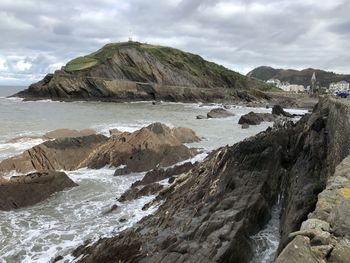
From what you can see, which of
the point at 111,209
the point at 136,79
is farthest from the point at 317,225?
the point at 136,79

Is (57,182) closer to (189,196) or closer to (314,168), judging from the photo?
(189,196)

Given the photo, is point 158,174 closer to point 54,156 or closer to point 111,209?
point 111,209

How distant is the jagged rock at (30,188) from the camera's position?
15547 mm

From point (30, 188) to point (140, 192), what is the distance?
14.3ft

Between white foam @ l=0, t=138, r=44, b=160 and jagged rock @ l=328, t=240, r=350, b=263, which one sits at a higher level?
jagged rock @ l=328, t=240, r=350, b=263

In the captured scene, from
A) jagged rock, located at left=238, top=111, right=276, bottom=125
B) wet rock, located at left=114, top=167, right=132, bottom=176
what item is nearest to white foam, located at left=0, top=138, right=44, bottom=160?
wet rock, located at left=114, top=167, right=132, bottom=176

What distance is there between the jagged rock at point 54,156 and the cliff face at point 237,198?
27.7 ft

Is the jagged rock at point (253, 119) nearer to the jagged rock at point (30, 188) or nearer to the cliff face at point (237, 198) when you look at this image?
the jagged rock at point (30, 188)

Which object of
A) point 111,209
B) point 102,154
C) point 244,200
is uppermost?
point 244,200

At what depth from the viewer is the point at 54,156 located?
69.2 ft

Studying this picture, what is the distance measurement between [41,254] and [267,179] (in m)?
6.61

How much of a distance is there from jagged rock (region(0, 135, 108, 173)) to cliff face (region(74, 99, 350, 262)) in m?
8.45

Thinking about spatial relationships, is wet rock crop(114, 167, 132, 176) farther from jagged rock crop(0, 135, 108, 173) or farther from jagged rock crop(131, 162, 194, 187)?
jagged rock crop(0, 135, 108, 173)

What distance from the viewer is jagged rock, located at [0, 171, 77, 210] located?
15547 mm
